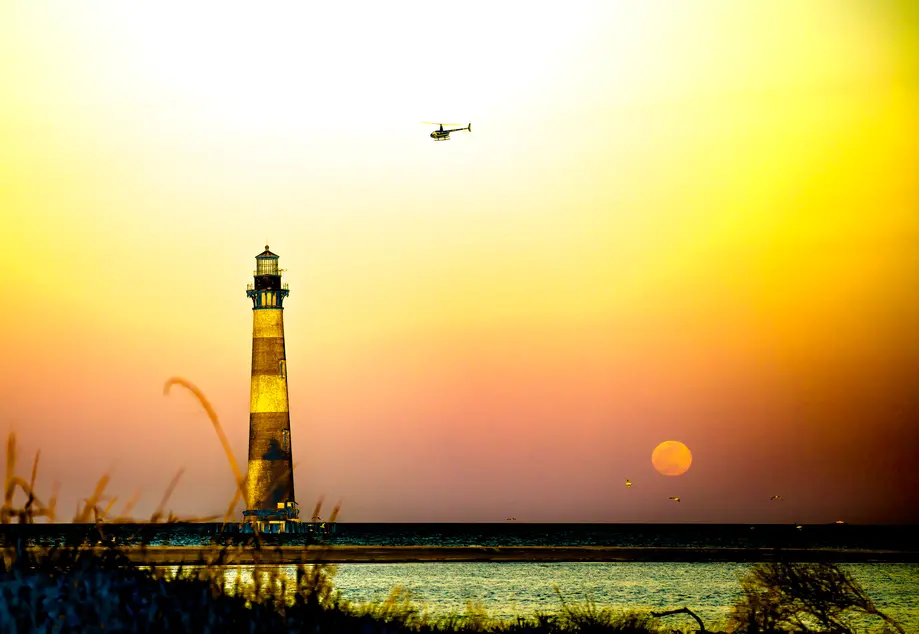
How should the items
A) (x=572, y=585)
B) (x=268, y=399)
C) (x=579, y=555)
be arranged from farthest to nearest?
(x=579, y=555), (x=268, y=399), (x=572, y=585)

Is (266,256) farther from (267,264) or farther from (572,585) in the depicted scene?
(572,585)

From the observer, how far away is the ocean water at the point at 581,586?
1752 inches

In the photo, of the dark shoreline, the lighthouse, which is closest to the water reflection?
the dark shoreline

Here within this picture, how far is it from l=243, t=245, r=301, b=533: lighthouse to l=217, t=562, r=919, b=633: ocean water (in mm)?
6391

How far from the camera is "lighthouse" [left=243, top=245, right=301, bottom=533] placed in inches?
2729

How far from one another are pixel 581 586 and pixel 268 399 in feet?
67.9

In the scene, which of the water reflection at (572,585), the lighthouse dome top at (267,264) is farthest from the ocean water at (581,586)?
the lighthouse dome top at (267,264)

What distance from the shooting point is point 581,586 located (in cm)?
5788

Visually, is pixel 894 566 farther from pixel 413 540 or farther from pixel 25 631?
pixel 25 631

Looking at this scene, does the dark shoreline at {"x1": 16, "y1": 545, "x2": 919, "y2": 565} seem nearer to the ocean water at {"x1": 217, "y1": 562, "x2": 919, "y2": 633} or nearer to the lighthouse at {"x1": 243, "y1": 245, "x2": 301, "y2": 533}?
the ocean water at {"x1": 217, "y1": 562, "x2": 919, "y2": 633}

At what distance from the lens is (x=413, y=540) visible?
13112cm

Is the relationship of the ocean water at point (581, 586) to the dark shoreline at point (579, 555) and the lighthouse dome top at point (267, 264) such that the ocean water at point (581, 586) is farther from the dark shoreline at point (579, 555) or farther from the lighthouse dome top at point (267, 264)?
the lighthouse dome top at point (267, 264)

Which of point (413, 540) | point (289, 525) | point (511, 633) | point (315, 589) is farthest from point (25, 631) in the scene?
point (413, 540)

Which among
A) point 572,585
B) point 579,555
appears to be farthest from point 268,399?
point 579,555
